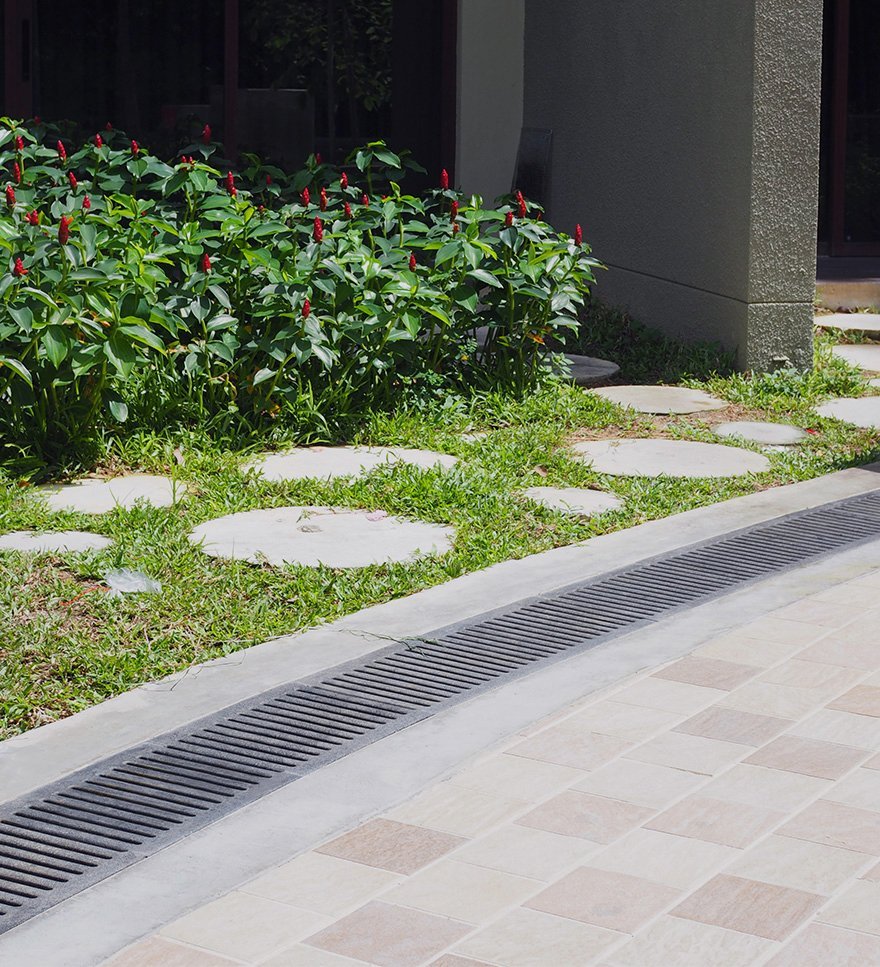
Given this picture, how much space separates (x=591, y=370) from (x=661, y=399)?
2.27 feet

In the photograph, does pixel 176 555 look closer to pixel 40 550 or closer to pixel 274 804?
pixel 40 550

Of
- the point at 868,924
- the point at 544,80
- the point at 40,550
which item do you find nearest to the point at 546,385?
the point at 40,550

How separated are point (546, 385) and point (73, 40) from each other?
477 cm

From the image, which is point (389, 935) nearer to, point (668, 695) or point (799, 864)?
point (799, 864)

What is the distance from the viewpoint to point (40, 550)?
4578mm

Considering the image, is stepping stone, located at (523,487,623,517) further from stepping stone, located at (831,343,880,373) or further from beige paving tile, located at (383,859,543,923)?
stepping stone, located at (831,343,880,373)

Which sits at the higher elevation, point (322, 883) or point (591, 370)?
point (591, 370)

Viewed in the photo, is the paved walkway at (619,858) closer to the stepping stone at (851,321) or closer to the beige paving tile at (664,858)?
the beige paving tile at (664,858)

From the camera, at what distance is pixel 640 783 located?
3.11m

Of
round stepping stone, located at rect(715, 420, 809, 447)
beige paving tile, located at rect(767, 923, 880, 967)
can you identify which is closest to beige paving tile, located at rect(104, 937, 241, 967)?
beige paving tile, located at rect(767, 923, 880, 967)

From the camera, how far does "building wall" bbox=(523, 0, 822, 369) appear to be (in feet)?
25.3

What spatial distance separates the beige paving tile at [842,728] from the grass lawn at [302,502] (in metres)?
1.38

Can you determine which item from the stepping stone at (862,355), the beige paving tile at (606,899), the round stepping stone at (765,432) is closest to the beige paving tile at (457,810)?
the beige paving tile at (606,899)

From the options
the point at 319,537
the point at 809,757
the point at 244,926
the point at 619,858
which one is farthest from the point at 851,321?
the point at 244,926
